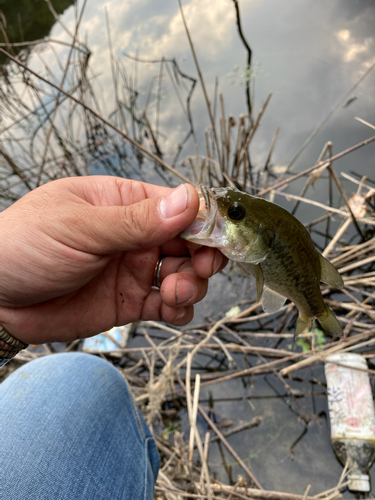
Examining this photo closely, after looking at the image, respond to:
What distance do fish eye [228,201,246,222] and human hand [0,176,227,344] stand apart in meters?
0.21

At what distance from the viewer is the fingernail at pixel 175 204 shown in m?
1.49

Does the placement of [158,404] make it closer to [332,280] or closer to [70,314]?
[70,314]

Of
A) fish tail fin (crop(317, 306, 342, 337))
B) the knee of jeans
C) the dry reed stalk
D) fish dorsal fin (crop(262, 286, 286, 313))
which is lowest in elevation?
the dry reed stalk

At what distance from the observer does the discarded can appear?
92.4 inches

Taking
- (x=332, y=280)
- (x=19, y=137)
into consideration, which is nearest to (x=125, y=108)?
(x=19, y=137)

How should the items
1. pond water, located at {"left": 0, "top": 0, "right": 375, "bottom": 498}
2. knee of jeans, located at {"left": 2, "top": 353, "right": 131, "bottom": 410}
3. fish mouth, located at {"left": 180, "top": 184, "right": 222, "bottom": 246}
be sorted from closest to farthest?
fish mouth, located at {"left": 180, "top": 184, "right": 222, "bottom": 246}
knee of jeans, located at {"left": 2, "top": 353, "right": 131, "bottom": 410}
pond water, located at {"left": 0, "top": 0, "right": 375, "bottom": 498}

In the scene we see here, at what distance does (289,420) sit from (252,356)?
2.22 ft

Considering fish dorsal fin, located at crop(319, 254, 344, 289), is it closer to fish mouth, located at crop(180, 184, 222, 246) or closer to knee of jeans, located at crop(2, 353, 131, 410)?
fish mouth, located at crop(180, 184, 222, 246)

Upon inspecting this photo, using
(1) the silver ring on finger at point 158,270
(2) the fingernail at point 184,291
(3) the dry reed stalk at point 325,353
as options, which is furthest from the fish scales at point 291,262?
(3) the dry reed stalk at point 325,353

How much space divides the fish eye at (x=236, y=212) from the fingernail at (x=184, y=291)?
521 millimetres

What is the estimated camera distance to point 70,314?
200 cm

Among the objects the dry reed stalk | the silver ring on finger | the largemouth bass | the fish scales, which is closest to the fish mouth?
the largemouth bass

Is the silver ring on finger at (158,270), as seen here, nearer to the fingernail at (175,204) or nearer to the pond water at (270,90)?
the fingernail at (175,204)

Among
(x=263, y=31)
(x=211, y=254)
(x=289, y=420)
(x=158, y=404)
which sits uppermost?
(x=211, y=254)
